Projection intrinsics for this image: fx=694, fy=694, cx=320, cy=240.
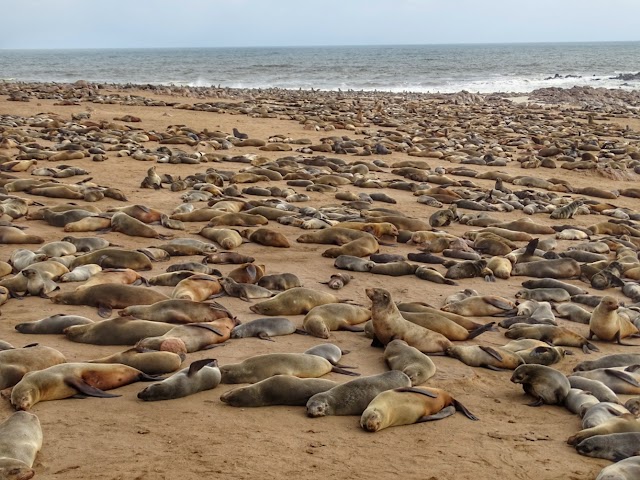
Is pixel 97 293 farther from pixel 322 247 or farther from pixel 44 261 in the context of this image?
pixel 322 247

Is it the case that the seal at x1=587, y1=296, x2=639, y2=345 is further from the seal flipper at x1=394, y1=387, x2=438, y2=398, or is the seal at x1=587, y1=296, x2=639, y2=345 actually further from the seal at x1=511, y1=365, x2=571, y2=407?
the seal flipper at x1=394, y1=387, x2=438, y2=398

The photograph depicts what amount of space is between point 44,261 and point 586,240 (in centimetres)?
676

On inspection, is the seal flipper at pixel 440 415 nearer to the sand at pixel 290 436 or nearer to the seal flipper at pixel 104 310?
the sand at pixel 290 436

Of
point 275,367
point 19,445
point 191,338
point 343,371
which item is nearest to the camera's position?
point 19,445

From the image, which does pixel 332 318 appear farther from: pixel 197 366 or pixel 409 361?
pixel 197 366

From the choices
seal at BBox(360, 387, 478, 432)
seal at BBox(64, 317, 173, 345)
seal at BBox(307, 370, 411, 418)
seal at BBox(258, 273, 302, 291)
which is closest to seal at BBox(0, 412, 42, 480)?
seal at BBox(64, 317, 173, 345)

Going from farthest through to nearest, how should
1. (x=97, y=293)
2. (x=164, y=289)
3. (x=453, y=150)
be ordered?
(x=453, y=150) → (x=164, y=289) → (x=97, y=293)

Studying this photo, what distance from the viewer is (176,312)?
5512 millimetres

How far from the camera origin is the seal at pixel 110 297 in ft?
19.0

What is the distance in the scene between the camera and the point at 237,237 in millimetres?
8039

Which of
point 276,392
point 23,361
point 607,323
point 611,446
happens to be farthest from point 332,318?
point 611,446

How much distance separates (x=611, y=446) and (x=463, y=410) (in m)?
0.87

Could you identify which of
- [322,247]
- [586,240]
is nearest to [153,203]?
[322,247]

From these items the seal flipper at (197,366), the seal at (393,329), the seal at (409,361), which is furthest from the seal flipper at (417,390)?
the seal flipper at (197,366)
